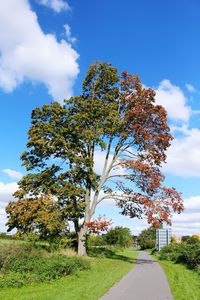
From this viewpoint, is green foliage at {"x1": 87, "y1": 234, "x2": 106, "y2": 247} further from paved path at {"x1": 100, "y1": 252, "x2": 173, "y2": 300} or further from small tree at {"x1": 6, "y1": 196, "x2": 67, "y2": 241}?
paved path at {"x1": 100, "y1": 252, "x2": 173, "y2": 300}

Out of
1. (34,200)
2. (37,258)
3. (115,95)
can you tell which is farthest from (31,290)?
(115,95)

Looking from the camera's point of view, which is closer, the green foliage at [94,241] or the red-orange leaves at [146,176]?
the red-orange leaves at [146,176]

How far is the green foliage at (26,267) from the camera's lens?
14.0 meters

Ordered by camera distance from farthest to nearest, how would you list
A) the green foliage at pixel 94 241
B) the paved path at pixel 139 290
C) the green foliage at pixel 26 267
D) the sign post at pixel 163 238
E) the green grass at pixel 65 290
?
the sign post at pixel 163 238, the green foliage at pixel 94 241, the green foliage at pixel 26 267, the paved path at pixel 139 290, the green grass at pixel 65 290

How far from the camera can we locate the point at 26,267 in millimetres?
15086

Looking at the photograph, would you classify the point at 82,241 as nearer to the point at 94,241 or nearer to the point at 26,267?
the point at 26,267

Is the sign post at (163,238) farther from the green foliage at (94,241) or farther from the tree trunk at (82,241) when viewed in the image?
the tree trunk at (82,241)

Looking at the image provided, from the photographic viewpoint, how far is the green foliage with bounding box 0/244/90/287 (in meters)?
14.0

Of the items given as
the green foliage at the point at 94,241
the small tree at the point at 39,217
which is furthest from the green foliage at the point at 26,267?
the green foliage at the point at 94,241

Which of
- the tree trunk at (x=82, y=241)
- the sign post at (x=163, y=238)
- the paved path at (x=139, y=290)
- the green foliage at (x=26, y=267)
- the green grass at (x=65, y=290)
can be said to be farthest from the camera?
the sign post at (x=163, y=238)

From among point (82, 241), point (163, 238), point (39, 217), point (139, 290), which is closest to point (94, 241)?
point (163, 238)

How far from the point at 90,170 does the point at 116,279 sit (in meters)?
12.6

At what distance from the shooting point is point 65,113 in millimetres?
28922

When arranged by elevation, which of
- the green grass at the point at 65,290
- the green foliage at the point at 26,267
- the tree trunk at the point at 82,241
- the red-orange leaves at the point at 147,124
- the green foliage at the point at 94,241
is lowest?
the green grass at the point at 65,290
